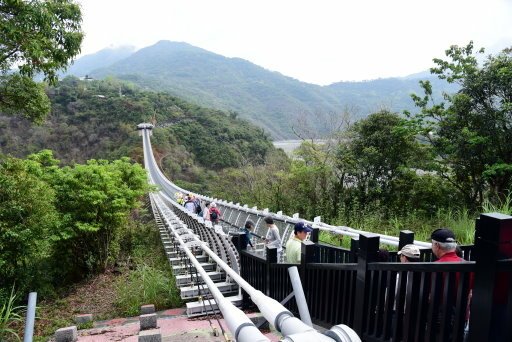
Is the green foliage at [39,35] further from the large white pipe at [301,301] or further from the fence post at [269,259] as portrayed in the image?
the large white pipe at [301,301]

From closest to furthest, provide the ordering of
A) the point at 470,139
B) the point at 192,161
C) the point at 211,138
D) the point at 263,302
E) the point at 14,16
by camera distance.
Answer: the point at 263,302 < the point at 14,16 < the point at 470,139 < the point at 192,161 < the point at 211,138

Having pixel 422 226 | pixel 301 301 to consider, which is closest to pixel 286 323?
pixel 301 301

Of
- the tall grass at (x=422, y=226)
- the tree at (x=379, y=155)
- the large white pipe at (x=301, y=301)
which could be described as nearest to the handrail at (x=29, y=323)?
the large white pipe at (x=301, y=301)

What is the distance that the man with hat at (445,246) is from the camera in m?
1.99

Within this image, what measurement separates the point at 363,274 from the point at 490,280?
0.93m

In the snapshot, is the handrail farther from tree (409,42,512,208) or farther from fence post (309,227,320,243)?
tree (409,42,512,208)

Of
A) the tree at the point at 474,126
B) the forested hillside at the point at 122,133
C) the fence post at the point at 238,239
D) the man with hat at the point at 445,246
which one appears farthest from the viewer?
the forested hillside at the point at 122,133

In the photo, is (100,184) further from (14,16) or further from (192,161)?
(192,161)

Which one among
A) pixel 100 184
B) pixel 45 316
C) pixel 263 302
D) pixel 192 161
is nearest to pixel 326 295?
pixel 263 302

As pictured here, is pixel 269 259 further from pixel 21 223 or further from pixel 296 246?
pixel 21 223

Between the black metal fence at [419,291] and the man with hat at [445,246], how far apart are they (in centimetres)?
30

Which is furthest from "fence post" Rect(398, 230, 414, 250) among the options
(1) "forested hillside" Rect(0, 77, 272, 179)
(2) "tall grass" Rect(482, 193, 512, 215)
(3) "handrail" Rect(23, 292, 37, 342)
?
(1) "forested hillside" Rect(0, 77, 272, 179)

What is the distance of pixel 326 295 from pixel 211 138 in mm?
43505

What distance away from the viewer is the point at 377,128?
10844 mm
